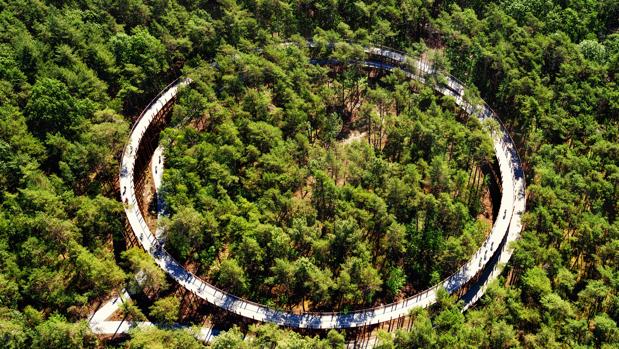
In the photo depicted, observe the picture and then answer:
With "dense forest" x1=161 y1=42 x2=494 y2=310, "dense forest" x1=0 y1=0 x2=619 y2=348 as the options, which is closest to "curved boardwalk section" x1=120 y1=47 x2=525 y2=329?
"dense forest" x1=0 y1=0 x2=619 y2=348

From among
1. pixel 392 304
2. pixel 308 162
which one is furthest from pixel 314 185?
pixel 392 304

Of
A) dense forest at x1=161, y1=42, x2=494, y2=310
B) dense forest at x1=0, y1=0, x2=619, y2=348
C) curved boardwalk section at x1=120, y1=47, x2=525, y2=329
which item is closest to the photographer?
dense forest at x1=0, y1=0, x2=619, y2=348

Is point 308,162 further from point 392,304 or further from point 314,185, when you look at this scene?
point 392,304

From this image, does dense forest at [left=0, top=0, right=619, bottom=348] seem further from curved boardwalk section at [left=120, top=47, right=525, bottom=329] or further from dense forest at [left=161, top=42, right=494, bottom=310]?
curved boardwalk section at [left=120, top=47, right=525, bottom=329]

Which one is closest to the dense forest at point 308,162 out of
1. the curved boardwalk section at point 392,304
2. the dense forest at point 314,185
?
the dense forest at point 314,185

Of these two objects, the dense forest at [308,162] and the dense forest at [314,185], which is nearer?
the dense forest at [308,162]

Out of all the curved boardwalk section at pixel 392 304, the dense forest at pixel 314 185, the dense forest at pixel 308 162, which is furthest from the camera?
the dense forest at pixel 314 185

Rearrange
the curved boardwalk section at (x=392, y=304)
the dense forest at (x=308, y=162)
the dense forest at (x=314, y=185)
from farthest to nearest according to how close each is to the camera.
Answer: the dense forest at (x=314, y=185)
the curved boardwalk section at (x=392, y=304)
the dense forest at (x=308, y=162)

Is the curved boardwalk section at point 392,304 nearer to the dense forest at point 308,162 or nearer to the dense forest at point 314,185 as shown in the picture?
the dense forest at point 308,162
